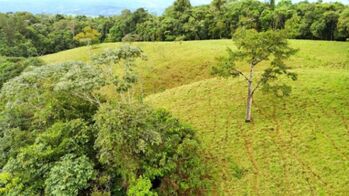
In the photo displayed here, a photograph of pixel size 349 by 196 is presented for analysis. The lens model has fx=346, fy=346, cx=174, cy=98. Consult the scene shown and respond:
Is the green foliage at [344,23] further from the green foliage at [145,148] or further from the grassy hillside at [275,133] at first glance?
the green foliage at [145,148]

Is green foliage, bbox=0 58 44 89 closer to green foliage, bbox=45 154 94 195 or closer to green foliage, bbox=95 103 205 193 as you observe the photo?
green foliage, bbox=45 154 94 195

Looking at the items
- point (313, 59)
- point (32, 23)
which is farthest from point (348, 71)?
point (32, 23)

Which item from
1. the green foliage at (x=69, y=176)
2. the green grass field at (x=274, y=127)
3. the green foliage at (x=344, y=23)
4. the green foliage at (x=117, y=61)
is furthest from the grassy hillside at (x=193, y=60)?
the green foliage at (x=69, y=176)

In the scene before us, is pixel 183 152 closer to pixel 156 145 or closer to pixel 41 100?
pixel 156 145

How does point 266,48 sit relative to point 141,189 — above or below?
above

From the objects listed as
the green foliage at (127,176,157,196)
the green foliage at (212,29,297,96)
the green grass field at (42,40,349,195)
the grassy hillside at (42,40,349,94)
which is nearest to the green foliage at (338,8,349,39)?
the grassy hillside at (42,40,349,94)

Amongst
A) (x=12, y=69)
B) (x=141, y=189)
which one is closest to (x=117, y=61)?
(x=141, y=189)

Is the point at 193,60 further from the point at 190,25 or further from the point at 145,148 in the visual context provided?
the point at 145,148
